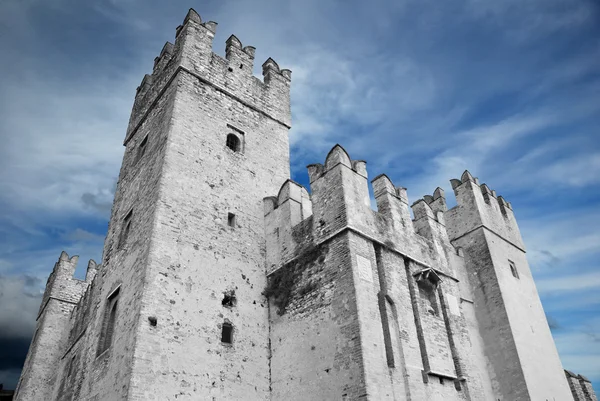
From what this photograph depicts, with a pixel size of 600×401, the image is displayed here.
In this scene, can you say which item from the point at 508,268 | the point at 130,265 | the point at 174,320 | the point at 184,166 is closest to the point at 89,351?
the point at 130,265

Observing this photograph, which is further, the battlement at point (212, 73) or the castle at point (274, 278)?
the battlement at point (212, 73)

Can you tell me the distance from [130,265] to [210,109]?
213 inches

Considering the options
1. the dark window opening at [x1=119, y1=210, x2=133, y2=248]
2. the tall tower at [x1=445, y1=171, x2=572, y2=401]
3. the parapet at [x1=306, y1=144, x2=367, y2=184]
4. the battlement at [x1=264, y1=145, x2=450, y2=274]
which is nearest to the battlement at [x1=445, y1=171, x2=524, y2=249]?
the tall tower at [x1=445, y1=171, x2=572, y2=401]

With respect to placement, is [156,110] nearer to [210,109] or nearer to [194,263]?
[210,109]

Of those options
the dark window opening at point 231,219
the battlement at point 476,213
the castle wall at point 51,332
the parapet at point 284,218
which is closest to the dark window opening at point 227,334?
the parapet at point 284,218

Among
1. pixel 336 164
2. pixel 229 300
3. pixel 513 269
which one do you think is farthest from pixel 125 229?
pixel 513 269

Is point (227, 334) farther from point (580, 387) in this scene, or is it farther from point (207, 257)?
point (580, 387)

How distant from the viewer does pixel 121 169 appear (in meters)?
16.7

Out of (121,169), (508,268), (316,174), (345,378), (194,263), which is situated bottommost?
(345,378)

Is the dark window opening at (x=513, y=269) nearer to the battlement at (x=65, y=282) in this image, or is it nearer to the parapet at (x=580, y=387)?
the parapet at (x=580, y=387)

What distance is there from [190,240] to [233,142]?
14.0 feet

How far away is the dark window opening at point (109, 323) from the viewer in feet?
38.0

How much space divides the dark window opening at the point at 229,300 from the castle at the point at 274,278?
0.04 metres

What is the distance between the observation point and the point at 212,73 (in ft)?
50.7
